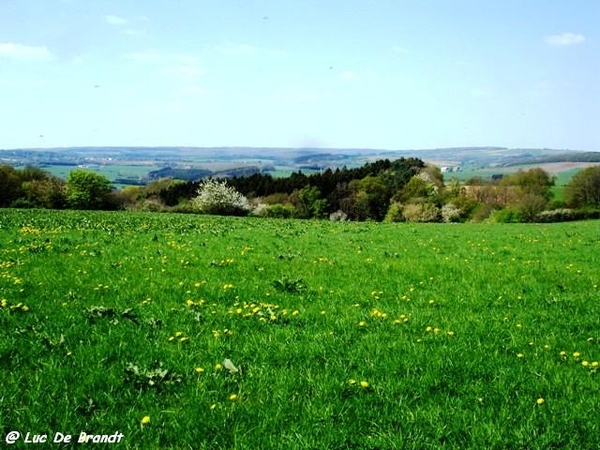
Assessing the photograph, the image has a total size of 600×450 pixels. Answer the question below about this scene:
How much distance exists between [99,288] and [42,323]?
99.3 inches

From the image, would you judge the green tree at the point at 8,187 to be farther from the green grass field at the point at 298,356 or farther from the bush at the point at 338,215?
the green grass field at the point at 298,356

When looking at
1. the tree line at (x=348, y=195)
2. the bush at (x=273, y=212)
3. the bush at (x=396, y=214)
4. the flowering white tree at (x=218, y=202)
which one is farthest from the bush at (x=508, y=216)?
the flowering white tree at (x=218, y=202)

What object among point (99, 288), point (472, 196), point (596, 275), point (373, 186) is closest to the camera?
point (99, 288)

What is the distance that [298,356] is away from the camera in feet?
22.3

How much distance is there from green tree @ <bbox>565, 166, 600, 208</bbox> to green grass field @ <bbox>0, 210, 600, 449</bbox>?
96116mm

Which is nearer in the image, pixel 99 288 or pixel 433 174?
pixel 99 288

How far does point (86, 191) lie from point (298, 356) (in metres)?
85.4

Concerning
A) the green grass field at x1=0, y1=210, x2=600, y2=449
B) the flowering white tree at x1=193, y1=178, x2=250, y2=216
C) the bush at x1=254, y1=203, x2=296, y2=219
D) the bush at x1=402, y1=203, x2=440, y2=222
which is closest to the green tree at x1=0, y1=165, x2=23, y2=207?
the flowering white tree at x1=193, y1=178, x2=250, y2=216

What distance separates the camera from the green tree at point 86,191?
80812mm

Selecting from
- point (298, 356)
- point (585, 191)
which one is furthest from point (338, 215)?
point (298, 356)

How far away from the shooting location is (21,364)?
6.21 m

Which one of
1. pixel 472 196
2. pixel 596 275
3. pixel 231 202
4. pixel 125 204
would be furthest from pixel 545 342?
pixel 472 196

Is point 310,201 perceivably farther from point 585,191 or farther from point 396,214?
point 585,191

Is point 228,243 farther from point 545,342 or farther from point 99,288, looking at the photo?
point 545,342
